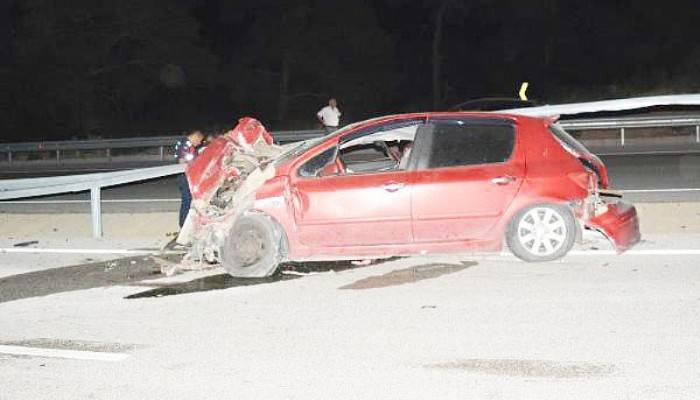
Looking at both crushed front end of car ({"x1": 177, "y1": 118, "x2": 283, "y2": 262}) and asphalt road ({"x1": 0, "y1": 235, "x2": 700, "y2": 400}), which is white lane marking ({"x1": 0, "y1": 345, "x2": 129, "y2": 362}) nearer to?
asphalt road ({"x1": 0, "y1": 235, "x2": 700, "y2": 400})

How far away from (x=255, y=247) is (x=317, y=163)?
1.01 meters

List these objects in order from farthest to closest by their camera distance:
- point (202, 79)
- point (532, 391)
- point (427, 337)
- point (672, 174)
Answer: point (202, 79), point (672, 174), point (427, 337), point (532, 391)

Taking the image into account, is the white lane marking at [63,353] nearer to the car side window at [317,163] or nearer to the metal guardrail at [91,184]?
the car side window at [317,163]

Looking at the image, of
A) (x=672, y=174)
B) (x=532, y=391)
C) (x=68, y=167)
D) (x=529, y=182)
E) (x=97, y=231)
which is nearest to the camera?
(x=532, y=391)

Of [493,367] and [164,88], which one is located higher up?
[164,88]

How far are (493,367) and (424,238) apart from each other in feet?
9.58

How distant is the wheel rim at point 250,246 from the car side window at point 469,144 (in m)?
1.78

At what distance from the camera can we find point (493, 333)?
21.5 feet

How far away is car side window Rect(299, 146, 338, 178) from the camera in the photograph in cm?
891

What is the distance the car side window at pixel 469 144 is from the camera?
8742 mm

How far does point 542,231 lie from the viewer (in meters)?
8.64

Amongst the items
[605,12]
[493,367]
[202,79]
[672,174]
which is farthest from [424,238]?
[605,12]

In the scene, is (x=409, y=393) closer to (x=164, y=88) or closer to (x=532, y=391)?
(x=532, y=391)

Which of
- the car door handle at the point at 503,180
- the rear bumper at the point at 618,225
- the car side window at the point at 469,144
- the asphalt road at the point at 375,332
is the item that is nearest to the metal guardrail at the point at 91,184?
the asphalt road at the point at 375,332
